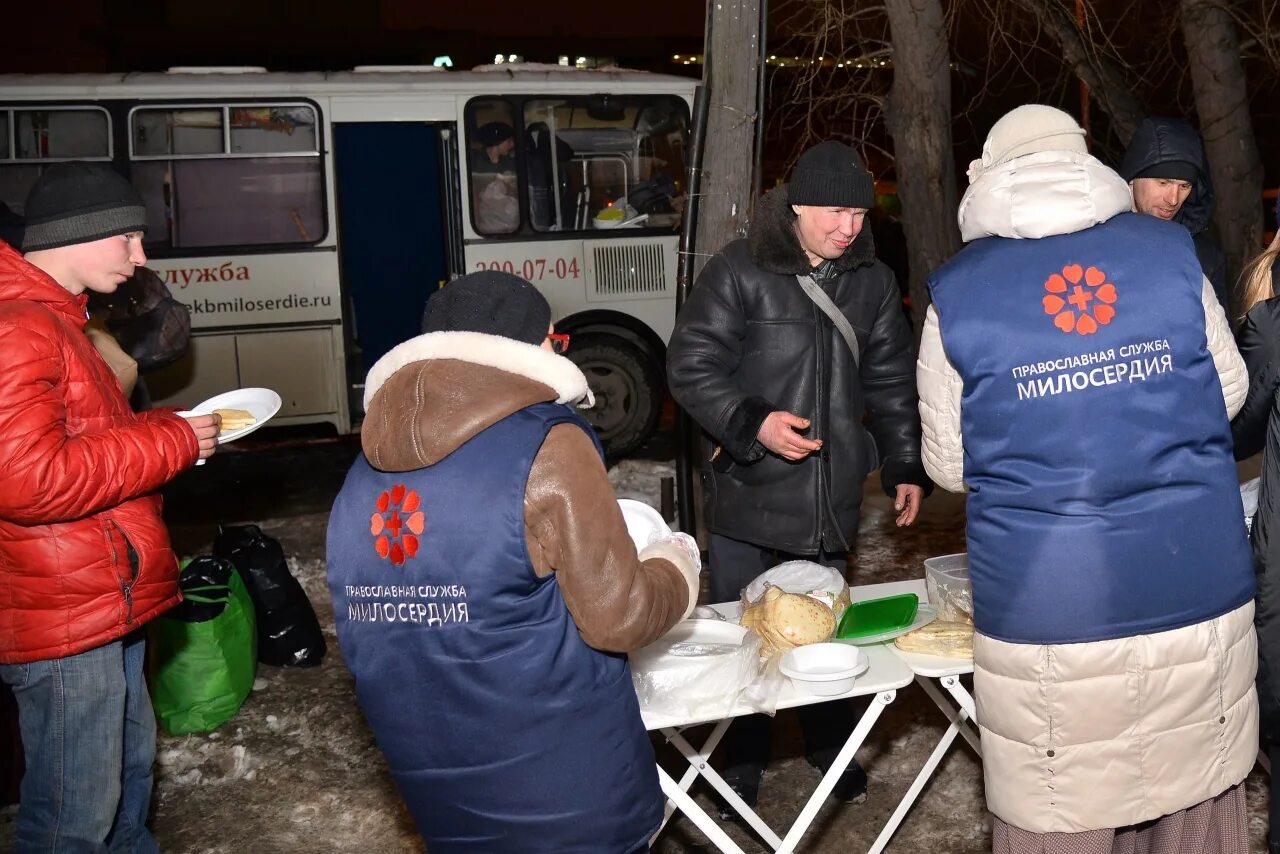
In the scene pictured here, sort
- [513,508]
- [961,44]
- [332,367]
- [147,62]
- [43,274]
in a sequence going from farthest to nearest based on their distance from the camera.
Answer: [147,62]
[961,44]
[332,367]
[43,274]
[513,508]

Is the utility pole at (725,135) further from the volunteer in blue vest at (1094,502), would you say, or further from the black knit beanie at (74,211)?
the volunteer in blue vest at (1094,502)

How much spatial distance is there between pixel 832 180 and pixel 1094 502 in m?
1.52

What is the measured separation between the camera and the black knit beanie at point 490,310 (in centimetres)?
234

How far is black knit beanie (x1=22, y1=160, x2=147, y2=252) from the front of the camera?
3068 millimetres

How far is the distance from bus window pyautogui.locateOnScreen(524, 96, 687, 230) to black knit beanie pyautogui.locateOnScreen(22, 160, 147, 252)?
265 inches

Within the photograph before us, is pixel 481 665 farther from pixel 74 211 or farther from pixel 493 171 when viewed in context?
pixel 493 171

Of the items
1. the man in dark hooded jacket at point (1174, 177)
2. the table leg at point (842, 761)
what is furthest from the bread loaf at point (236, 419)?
the man in dark hooded jacket at point (1174, 177)

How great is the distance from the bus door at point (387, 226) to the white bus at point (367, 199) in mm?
16

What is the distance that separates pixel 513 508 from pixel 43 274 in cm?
151

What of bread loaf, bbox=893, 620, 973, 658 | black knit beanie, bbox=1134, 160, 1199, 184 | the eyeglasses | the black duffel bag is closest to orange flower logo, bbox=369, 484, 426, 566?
the eyeglasses

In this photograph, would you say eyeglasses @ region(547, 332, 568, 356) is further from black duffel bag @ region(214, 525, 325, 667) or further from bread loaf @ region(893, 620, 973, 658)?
black duffel bag @ region(214, 525, 325, 667)

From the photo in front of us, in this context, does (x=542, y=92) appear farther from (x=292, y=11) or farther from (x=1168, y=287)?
(x=292, y=11)

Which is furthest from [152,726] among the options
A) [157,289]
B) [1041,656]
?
[157,289]

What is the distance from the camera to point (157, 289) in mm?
6098
